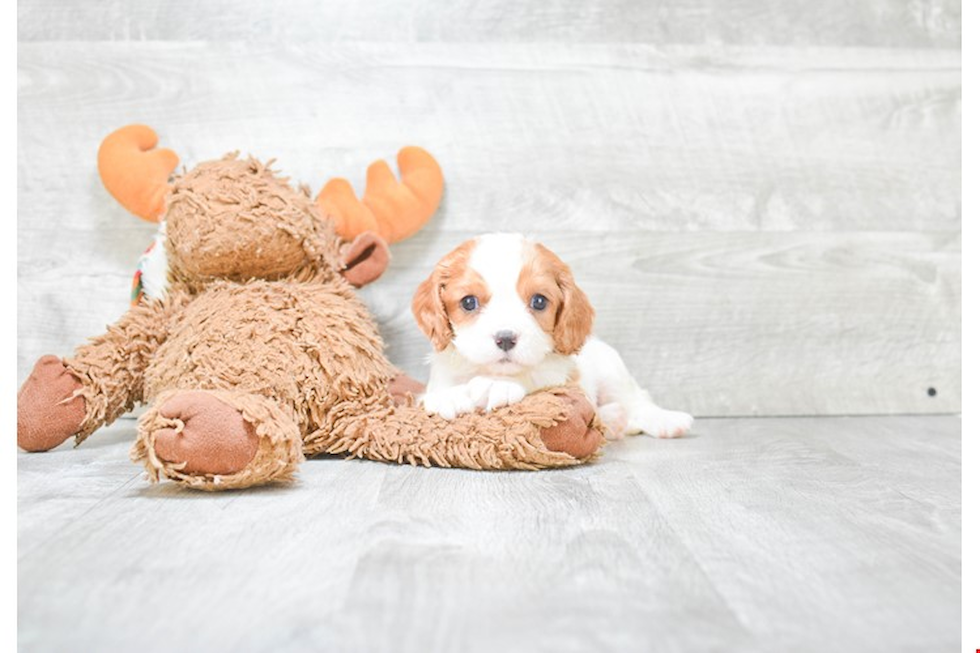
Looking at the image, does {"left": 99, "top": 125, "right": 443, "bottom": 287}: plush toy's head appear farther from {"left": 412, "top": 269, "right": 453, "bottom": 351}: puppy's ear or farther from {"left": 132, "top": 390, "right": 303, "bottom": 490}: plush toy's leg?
{"left": 132, "top": 390, "right": 303, "bottom": 490}: plush toy's leg

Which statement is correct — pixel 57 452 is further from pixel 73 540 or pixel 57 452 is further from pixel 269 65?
pixel 269 65

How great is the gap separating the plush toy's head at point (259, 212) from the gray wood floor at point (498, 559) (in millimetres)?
320

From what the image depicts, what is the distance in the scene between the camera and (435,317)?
141 cm

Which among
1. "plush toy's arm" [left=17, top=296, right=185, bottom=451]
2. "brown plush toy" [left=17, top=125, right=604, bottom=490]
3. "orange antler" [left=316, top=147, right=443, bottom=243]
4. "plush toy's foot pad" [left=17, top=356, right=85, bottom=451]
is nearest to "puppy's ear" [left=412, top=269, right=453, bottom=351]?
"brown plush toy" [left=17, top=125, right=604, bottom=490]

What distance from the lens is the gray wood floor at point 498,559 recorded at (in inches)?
30.3

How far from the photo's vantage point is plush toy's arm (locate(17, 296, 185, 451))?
1.40m

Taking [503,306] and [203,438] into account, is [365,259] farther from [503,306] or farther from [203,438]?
[203,438]

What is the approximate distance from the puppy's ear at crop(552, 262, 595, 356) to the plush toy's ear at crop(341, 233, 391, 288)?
322 mm

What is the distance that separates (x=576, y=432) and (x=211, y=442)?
1.59 feet

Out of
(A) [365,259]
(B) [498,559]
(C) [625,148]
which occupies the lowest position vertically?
(B) [498,559]

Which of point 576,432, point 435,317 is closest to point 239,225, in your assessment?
point 435,317

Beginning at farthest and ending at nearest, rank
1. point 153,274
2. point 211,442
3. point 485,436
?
point 153,274 → point 485,436 → point 211,442

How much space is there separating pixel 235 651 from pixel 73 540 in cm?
34

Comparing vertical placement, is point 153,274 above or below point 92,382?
above
